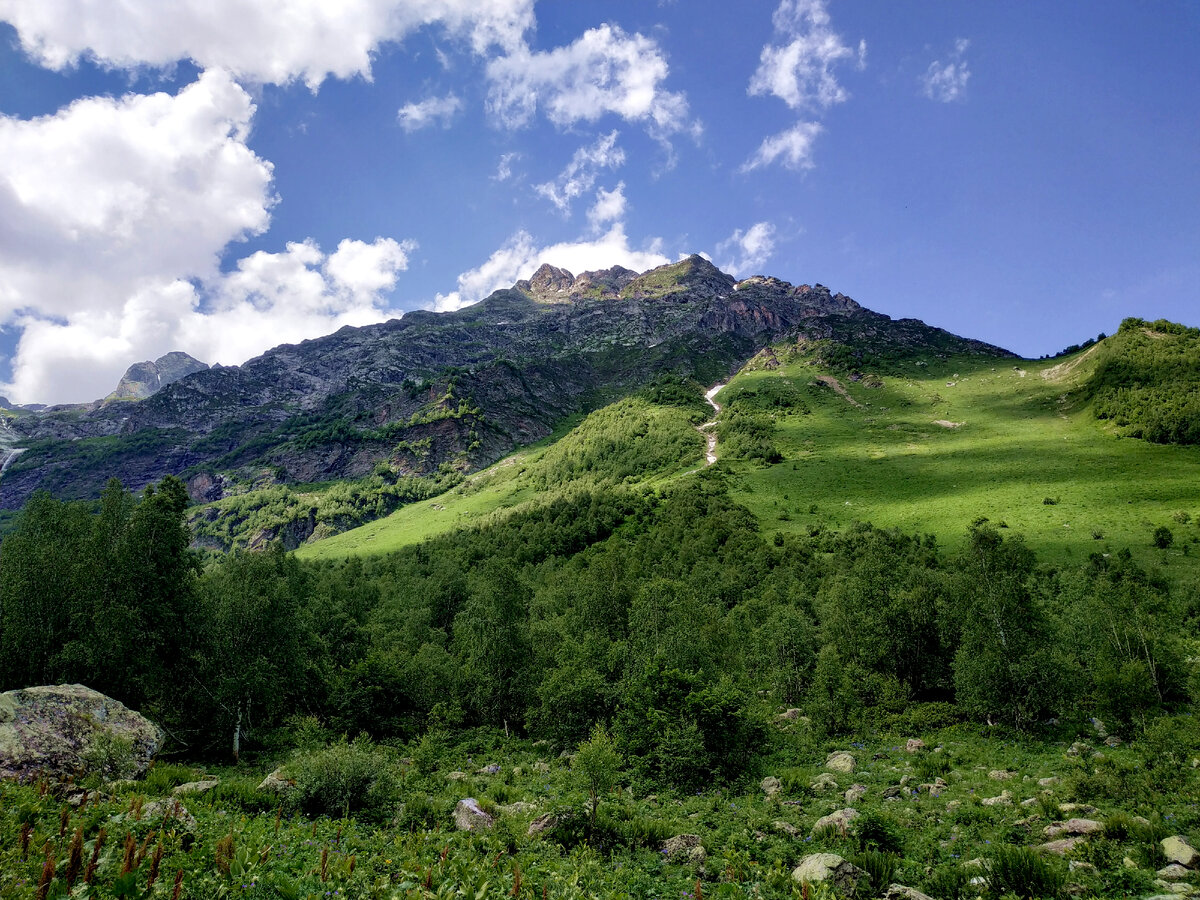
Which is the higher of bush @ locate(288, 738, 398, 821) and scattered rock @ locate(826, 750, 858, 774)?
bush @ locate(288, 738, 398, 821)

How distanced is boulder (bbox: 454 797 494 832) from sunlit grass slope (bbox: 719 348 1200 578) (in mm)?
91107

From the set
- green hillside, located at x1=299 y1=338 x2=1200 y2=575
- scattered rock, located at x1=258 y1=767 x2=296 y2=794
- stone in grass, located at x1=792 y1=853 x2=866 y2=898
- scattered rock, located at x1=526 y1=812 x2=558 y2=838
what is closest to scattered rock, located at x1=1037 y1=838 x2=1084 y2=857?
stone in grass, located at x1=792 y1=853 x2=866 y2=898

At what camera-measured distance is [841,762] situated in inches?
1273

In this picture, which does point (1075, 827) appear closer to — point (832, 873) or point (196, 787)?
point (832, 873)

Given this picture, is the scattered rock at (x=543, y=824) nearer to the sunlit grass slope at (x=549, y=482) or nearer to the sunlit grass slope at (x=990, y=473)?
the sunlit grass slope at (x=990, y=473)

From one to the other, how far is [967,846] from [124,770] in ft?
110

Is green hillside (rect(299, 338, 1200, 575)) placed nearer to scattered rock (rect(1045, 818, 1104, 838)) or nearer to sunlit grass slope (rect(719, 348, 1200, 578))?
sunlit grass slope (rect(719, 348, 1200, 578))

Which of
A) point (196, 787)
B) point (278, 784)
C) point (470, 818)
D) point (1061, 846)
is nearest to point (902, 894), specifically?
point (1061, 846)

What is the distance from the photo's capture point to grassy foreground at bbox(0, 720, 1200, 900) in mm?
12297

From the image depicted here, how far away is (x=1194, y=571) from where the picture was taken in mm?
62156

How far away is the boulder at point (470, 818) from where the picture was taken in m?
21.7

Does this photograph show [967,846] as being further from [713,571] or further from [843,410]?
[843,410]

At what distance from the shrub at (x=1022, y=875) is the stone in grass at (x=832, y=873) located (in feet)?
11.7

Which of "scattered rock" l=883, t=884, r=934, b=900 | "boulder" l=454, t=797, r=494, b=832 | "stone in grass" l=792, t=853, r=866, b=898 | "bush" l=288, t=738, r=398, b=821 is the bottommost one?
"boulder" l=454, t=797, r=494, b=832
